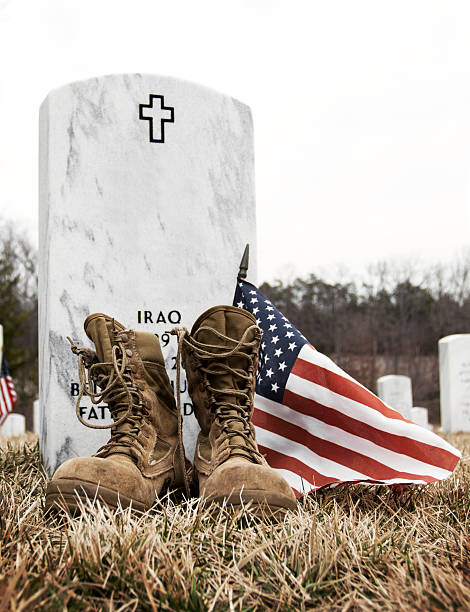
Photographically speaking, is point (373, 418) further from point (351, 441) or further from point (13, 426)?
point (13, 426)

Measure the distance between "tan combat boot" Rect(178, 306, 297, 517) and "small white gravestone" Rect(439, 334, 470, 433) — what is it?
25.5 ft

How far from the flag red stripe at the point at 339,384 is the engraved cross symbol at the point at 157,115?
126cm

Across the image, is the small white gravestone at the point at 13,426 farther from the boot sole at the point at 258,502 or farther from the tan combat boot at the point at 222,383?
the boot sole at the point at 258,502

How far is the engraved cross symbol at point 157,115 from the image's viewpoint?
110 inches

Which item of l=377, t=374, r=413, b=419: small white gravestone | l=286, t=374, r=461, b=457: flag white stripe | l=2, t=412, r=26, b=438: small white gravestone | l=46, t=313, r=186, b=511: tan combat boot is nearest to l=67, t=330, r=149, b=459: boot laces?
l=46, t=313, r=186, b=511: tan combat boot

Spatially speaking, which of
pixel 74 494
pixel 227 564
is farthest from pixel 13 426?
pixel 227 564

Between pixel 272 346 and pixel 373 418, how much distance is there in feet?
1.73

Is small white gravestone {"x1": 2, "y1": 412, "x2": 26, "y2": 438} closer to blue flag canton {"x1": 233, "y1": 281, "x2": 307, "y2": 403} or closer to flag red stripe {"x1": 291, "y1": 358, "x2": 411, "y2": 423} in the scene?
blue flag canton {"x1": 233, "y1": 281, "x2": 307, "y2": 403}

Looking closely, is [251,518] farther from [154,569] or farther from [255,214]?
[255,214]

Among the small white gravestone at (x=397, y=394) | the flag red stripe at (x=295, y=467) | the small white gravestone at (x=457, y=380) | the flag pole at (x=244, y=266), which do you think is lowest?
the small white gravestone at (x=397, y=394)

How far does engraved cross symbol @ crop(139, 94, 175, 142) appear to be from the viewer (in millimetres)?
2787

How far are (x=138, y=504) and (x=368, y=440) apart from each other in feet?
3.53

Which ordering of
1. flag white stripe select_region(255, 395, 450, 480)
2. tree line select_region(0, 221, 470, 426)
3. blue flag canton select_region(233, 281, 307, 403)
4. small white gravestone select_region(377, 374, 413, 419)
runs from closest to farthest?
1. flag white stripe select_region(255, 395, 450, 480)
2. blue flag canton select_region(233, 281, 307, 403)
3. small white gravestone select_region(377, 374, 413, 419)
4. tree line select_region(0, 221, 470, 426)

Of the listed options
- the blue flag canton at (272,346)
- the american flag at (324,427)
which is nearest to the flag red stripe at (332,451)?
the american flag at (324,427)
